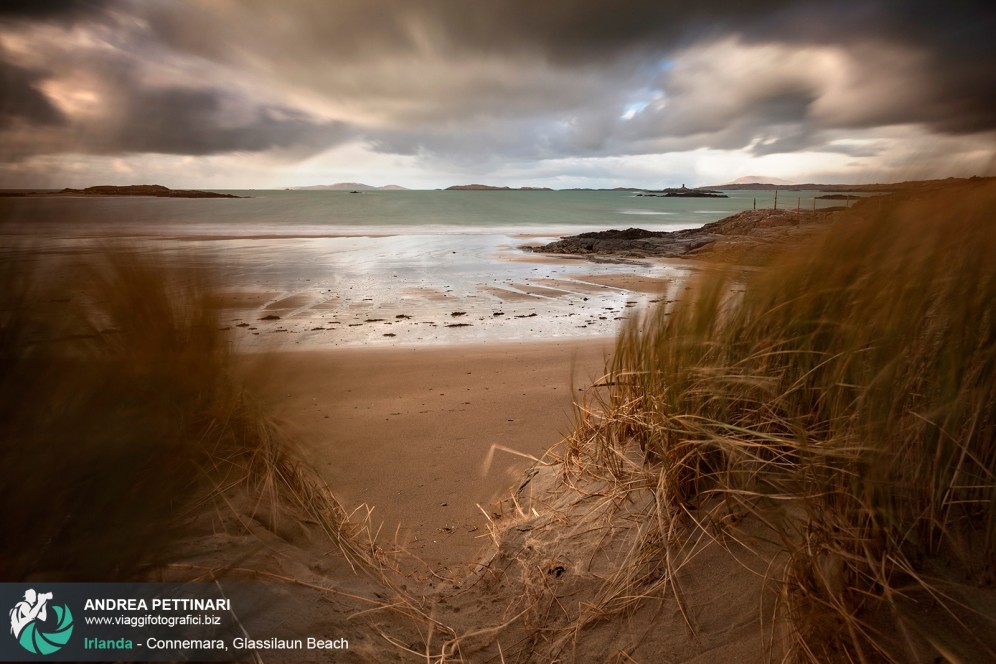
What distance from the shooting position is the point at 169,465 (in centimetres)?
148

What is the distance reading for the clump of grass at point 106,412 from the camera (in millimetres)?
1214

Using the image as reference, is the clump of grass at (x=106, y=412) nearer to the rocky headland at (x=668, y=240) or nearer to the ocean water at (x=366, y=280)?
the ocean water at (x=366, y=280)

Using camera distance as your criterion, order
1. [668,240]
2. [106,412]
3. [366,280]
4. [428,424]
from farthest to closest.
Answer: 1. [668,240]
2. [366,280]
3. [428,424]
4. [106,412]

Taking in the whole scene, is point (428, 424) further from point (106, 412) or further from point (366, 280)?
point (366, 280)

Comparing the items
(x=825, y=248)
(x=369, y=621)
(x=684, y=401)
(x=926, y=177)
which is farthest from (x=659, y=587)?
(x=926, y=177)

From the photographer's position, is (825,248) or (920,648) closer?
(920,648)

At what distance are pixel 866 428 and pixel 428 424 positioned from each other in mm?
3081

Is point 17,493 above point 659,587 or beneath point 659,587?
above

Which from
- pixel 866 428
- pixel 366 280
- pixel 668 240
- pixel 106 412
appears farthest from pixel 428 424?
pixel 668 240

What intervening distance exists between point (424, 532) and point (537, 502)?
2.10ft

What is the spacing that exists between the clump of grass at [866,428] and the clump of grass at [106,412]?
1.52 meters

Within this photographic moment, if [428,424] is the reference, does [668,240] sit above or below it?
above

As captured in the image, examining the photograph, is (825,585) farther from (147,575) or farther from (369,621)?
(147,575)

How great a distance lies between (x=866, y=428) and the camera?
4.78 feet
